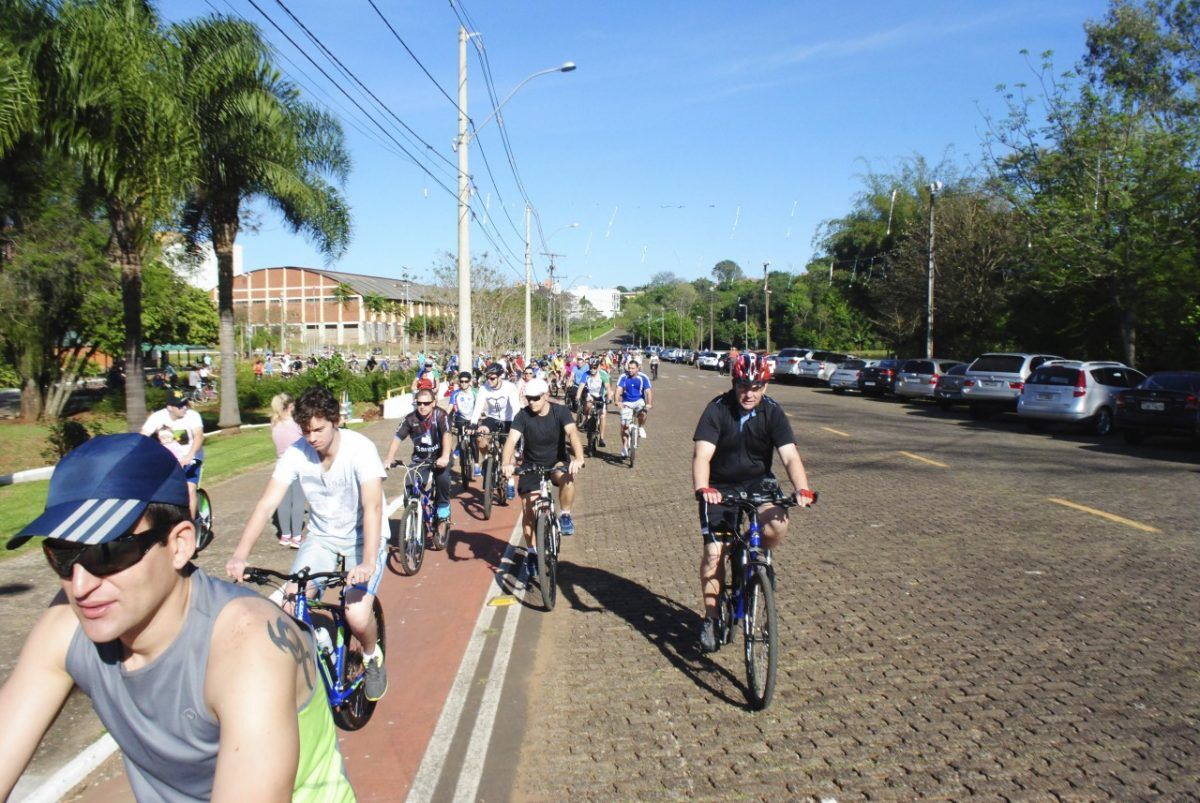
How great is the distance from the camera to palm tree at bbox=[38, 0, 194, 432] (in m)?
13.9

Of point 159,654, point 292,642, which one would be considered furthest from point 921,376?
point 159,654

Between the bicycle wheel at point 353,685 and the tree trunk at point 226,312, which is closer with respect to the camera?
the bicycle wheel at point 353,685

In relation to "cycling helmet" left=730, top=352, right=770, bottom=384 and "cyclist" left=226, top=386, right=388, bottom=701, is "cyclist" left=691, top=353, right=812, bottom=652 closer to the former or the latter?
"cycling helmet" left=730, top=352, right=770, bottom=384

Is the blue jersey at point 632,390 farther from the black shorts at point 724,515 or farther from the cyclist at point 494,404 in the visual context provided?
the black shorts at point 724,515

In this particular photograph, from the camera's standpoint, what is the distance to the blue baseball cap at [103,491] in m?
1.75

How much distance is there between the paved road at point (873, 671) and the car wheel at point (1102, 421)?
36.1 ft

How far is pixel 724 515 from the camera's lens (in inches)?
243

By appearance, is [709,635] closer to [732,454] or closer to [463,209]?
[732,454]

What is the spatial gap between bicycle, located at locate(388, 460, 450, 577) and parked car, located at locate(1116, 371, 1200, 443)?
1562 centimetres

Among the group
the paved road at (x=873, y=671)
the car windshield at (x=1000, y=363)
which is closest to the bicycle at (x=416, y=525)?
the paved road at (x=873, y=671)

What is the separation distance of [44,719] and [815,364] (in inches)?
1889

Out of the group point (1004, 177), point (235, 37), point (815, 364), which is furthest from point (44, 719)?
point (815, 364)

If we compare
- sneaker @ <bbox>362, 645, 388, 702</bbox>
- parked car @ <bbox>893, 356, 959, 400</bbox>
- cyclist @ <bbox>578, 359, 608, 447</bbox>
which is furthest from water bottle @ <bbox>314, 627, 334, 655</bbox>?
parked car @ <bbox>893, 356, 959, 400</bbox>

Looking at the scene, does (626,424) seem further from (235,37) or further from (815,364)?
(815,364)
